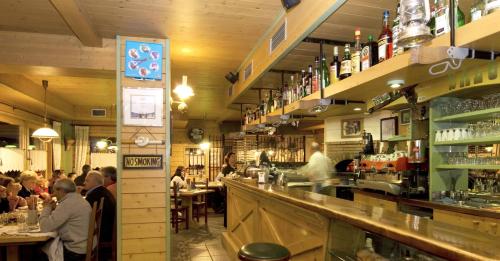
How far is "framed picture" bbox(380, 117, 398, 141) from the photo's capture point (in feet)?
18.4

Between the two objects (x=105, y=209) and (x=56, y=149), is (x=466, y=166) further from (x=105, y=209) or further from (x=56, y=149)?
(x=56, y=149)

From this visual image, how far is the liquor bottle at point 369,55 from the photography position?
9.91 feet

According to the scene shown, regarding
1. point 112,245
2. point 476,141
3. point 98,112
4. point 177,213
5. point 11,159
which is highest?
point 98,112

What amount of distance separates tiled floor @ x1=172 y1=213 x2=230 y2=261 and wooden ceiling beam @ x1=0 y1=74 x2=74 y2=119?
3615 millimetres

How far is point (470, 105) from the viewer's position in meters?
3.97

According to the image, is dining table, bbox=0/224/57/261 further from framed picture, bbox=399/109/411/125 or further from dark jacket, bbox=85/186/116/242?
framed picture, bbox=399/109/411/125

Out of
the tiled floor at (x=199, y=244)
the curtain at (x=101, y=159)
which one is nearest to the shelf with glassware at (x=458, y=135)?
the tiled floor at (x=199, y=244)

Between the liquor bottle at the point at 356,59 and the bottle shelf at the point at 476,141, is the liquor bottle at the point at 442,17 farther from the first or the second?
the bottle shelf at the point at 476,141

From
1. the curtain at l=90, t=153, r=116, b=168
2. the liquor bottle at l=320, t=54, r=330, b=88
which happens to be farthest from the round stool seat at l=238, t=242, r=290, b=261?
the curtain at l=90, t=153, r=116, b=168

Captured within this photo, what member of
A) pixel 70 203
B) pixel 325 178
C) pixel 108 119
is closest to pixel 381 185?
pixel 325 178

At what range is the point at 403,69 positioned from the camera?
2445 mm

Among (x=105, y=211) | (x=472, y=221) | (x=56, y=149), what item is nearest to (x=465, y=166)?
(x=472, y=221)

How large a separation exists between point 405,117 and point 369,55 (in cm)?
270

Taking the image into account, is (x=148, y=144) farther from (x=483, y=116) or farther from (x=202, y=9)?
(x=483, y=116)
